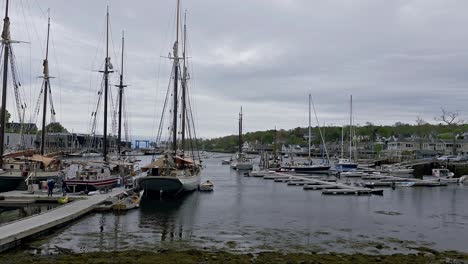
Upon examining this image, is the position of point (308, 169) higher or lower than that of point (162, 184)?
lower

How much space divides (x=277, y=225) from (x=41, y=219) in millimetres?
16198

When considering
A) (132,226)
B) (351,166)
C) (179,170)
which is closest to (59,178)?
(179,170)

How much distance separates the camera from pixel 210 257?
2328 centimetres

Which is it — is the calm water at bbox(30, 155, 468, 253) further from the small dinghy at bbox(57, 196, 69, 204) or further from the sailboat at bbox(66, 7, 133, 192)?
the sailboat at bbox(66, 7, 133, 192)

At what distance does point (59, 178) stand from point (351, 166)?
67835 millimetres

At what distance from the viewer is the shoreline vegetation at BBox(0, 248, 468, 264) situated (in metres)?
22.2

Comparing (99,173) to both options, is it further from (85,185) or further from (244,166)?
(244,166)

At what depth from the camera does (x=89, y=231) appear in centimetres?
2991

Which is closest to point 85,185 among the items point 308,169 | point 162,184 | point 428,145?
point 162,184

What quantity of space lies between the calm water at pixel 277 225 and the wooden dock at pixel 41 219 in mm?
751

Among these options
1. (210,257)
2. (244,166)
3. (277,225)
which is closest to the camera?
(210,257)

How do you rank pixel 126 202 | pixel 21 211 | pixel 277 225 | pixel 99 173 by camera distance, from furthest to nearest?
pixel 99 173
pixel 126 202
pixel 21 211
pixel 277 225

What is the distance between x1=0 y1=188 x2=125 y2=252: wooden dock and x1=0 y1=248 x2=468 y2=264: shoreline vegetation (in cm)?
141

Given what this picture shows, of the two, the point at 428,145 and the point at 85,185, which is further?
the point at 428,145
